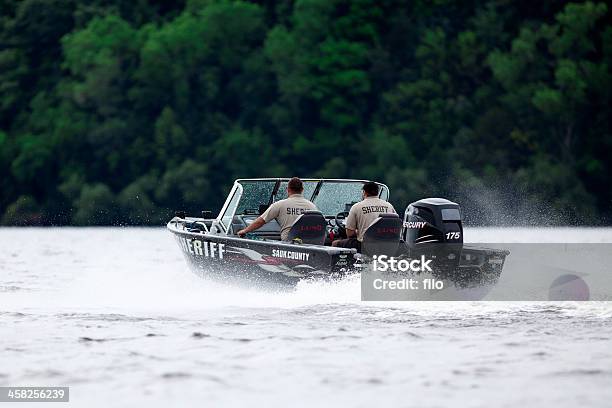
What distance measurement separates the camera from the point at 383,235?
13.0 metres

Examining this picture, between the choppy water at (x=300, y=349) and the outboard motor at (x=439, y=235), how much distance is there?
43 cm

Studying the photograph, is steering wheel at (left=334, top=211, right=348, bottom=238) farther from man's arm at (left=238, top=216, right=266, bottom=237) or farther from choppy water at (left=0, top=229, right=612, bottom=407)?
choppy water at (left=0, top=229, right=612, bottom=407)

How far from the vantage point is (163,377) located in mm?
8703

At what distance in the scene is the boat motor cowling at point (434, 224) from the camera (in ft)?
42.2

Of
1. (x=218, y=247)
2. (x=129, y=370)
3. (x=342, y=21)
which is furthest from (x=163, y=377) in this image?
(x=342, y=21)

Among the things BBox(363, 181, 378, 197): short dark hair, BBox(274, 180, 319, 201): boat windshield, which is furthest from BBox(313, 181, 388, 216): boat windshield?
BBox(363, 181, 378, 197): short dark hair

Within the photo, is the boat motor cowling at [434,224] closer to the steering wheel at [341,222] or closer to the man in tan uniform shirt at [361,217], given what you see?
the man in tan uniform shirt at [361,217]

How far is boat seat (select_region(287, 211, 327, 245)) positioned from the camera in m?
13.5

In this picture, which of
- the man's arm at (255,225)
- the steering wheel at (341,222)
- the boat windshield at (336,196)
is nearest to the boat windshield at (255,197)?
the boat windshield at (336,196)

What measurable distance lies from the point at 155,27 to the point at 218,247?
4139cm

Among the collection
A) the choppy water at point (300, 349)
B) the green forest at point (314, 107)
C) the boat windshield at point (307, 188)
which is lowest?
the choppy water at point (300, 349)

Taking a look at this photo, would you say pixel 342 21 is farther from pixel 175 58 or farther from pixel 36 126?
pixel 36 126

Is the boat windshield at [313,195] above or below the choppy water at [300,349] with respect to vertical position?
above

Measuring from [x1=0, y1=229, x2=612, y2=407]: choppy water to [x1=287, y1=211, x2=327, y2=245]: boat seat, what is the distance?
595mm
